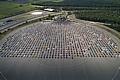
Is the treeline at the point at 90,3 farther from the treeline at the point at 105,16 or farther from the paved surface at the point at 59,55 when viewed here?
the paved surface at the point at 59,55

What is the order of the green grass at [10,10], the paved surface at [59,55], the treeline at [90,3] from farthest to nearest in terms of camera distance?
the treeline at [90,3]
the green grass at [10,10]
the paved surface at [59,55]

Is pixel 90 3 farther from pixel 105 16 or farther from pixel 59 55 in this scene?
pixel 59 55

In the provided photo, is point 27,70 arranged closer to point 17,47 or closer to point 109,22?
point 17,47

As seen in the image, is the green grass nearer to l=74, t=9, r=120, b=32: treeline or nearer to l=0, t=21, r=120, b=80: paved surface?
l=74, t=9, r=120, b=32: treeline

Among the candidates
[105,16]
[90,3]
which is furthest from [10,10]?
[105,16]

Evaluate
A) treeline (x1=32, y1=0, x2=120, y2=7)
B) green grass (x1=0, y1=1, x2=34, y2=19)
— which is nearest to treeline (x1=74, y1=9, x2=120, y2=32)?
treeline (x1=32, y1=0, x2=120, y2=7)

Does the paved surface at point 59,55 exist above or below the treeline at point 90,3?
below

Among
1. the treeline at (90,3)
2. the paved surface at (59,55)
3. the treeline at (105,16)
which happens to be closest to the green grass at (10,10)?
the treeline at (90,3)
